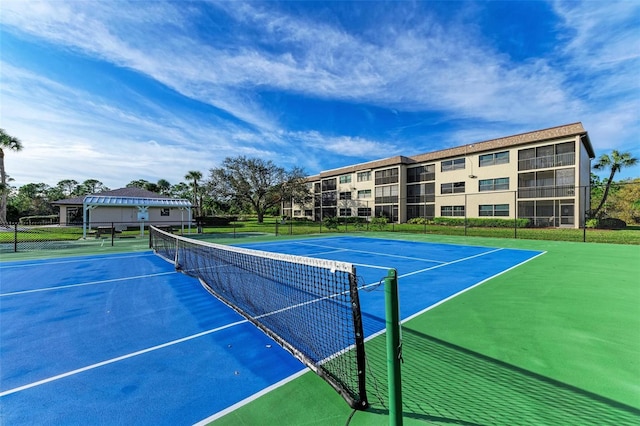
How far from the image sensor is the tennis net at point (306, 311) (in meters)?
2.72

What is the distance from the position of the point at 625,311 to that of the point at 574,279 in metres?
2.57

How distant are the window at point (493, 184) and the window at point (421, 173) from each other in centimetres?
632

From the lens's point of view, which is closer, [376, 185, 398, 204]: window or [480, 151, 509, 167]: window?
[480, 151, 509, 167]: window

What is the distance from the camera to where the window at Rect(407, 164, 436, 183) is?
3709 cm

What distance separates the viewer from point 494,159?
30.9 metres

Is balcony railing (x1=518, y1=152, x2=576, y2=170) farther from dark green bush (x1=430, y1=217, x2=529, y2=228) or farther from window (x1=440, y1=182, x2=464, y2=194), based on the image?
window (x1=440, y1=182, x2=464, y2=194)

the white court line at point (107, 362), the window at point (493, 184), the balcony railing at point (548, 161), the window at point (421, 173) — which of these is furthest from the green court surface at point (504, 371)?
the window at point (421, 173)

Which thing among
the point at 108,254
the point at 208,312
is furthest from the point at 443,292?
the point at 108,254

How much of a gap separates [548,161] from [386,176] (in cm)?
1915

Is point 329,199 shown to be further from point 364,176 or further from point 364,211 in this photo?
point 364,176

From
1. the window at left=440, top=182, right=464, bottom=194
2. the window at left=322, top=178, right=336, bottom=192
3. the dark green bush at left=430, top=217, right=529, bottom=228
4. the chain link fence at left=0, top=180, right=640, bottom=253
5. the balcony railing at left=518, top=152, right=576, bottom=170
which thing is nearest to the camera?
the chain link fence at left=0, top=180, right=640, bottom=253

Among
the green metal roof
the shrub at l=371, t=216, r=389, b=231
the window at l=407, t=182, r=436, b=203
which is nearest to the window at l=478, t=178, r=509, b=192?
the window at l=407, t=182, r=436, b=203

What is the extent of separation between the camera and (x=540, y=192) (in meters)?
27.1

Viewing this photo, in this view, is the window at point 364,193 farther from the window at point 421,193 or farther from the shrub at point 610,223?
the shrub at point 610,223
